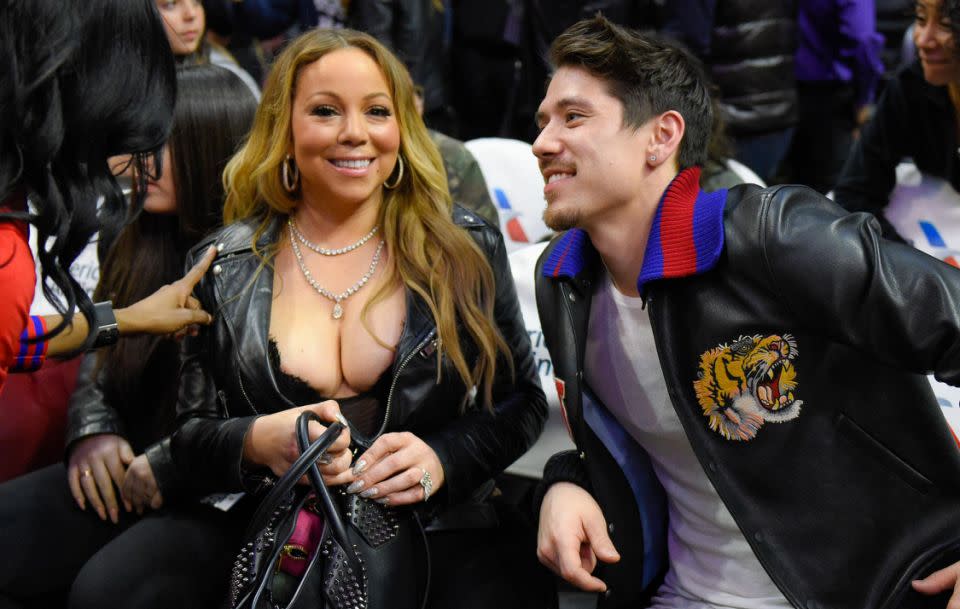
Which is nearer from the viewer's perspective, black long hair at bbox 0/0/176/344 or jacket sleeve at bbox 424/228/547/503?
black long hair at bbox 0/0/176/344

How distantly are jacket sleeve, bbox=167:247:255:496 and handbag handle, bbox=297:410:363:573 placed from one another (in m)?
0.39

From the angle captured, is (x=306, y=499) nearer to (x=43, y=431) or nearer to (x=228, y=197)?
(x=228, y=197)

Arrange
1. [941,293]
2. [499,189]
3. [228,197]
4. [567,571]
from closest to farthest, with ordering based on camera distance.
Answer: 1. [941,293]
2. [567,571]
3. [228,197]
4. [499,189]

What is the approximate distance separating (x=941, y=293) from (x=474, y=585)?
116 cm

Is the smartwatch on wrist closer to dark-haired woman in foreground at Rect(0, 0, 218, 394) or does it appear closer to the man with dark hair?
dark-haired woman in foreground at Rect(0, 0, 218, 394)

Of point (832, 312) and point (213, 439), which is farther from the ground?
point (832, 312)

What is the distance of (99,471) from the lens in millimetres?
2611

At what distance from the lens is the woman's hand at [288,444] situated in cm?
201

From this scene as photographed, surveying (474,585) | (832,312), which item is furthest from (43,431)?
(832,312)

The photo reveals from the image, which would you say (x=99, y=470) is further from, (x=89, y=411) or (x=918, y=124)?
(x=918, y=124)

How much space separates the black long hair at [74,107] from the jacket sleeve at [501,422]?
2.98 ft

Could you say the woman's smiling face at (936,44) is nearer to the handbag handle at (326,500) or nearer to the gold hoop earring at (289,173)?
the gold hoop earring at (289,173)

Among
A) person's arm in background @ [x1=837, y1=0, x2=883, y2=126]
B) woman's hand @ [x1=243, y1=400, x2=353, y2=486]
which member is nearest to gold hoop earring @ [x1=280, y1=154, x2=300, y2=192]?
woman's hand @ [x1=243, y1=400, x2=353, y2=486]

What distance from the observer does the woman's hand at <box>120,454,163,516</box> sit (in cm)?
252
